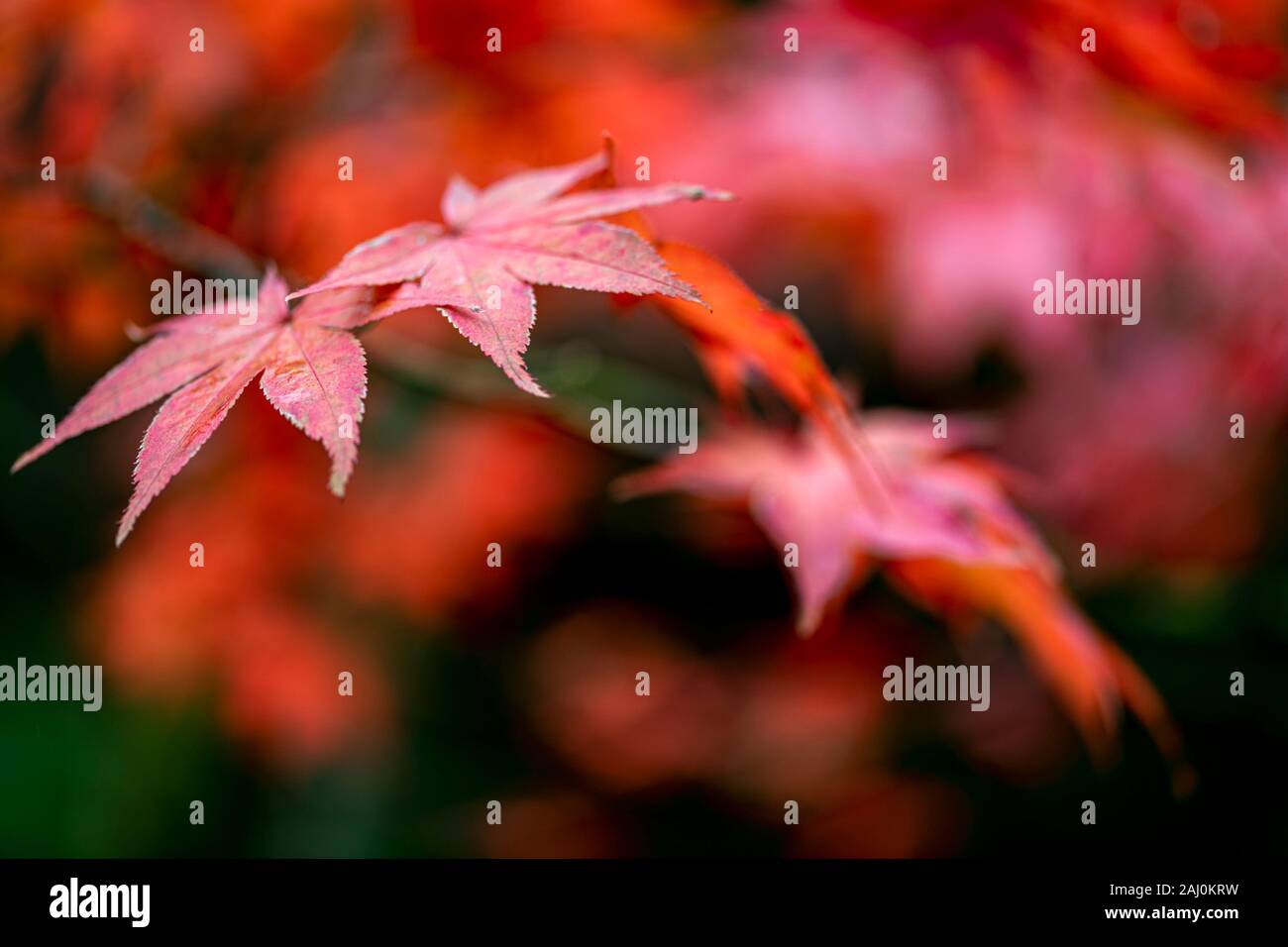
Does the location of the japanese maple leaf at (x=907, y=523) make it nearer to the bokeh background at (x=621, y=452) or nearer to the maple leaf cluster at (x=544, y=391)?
the maple leaf cluster at (x=544, y=391)

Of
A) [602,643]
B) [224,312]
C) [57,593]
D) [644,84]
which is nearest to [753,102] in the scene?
[644,84]

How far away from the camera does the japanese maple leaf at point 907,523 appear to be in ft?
2.78

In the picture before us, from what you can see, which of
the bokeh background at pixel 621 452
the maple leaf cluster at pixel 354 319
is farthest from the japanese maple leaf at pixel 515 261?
the bokeh background at pixel 621 452

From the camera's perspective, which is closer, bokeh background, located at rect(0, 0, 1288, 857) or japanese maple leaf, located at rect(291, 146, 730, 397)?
japanese maple leaf, located at rect(291, 146, 730, 397)

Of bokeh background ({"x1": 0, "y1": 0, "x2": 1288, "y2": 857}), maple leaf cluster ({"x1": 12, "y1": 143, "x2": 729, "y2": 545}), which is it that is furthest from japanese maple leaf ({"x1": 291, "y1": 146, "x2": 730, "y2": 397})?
bokeh background ({"x1": 0, "y1": 0, "x2": 1288, "y2": 857})

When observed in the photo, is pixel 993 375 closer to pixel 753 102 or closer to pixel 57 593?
pixel 753 102

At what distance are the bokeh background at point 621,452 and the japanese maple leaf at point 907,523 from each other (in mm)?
163

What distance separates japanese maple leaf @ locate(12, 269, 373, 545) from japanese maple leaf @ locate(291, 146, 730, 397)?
28 millimetres

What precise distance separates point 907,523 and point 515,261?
1.32 ft

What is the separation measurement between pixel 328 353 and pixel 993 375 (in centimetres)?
215

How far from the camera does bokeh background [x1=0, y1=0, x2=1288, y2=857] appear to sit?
4.13 feet

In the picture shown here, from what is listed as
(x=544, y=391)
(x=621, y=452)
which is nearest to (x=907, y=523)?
(x=544, y=391)

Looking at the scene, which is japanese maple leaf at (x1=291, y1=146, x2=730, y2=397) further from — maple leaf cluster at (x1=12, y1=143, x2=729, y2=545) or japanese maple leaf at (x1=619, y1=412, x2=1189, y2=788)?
japanese maple leaf at (x1=619, y1=412, x2=1189, y2=788)

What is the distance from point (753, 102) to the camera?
1387mm
